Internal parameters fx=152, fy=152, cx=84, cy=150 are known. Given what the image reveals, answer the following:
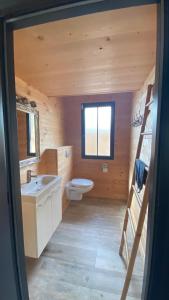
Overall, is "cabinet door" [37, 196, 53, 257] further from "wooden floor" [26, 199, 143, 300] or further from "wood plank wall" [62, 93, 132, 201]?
"wood plank wall" [62, 93, 132, 201]

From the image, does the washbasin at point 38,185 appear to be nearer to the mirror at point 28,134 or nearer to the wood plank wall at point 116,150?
the mirror at point 28,134

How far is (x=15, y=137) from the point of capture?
862mm

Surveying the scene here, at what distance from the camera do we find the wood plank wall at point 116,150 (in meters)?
3.25

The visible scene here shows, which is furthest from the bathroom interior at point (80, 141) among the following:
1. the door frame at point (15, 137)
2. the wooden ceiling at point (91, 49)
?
the door frame at point (15, 137)

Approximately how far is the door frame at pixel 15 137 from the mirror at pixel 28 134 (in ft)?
3.85

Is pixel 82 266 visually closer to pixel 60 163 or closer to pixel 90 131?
pixel 60 163

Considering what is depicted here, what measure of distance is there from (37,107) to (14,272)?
1997mm

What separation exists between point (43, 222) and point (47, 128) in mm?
1562

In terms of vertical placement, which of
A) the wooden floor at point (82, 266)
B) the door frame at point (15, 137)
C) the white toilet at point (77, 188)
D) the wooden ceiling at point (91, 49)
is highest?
the wooden ceiling at point (91, 49)

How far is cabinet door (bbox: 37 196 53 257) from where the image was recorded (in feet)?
5.25

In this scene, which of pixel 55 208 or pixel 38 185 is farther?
pixel 38 185

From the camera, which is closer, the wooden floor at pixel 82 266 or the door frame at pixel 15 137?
the door frame at pixel 15 137

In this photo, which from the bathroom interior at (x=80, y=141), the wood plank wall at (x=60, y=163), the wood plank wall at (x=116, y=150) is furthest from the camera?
the wood plank wall at (x=116, y=150)

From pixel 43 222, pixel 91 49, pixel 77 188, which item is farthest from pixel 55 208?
pixel 91 49
